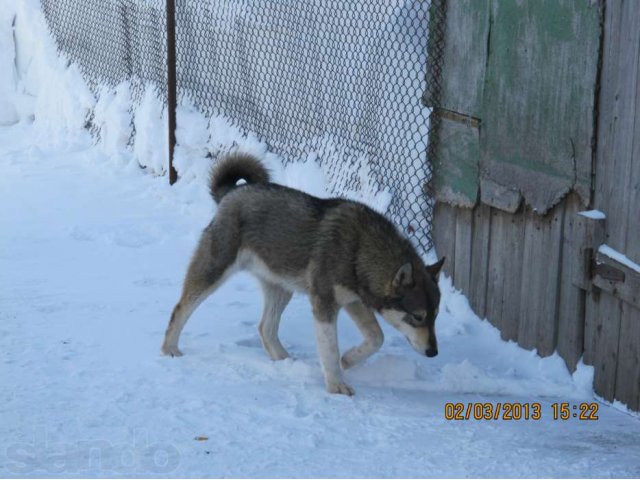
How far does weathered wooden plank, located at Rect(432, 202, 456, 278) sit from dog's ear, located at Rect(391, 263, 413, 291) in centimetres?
158

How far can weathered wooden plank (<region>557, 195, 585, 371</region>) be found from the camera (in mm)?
6098

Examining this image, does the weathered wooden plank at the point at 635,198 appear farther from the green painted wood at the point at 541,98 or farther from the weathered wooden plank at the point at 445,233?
the weathered wooden plank at the point at 445,233

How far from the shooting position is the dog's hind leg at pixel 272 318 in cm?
652

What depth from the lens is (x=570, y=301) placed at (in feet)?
20.4

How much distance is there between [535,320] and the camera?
6.55 m

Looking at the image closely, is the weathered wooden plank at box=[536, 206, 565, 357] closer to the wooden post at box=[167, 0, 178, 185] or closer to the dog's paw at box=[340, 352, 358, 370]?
the dog's paw at box=[340, 352, 358, 370]

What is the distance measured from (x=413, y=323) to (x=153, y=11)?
6330mm

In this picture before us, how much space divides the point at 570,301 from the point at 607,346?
388 millimetres

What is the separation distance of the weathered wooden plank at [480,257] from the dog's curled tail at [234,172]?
1406 mm

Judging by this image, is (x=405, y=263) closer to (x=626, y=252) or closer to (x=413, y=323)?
(x=413, y=323)

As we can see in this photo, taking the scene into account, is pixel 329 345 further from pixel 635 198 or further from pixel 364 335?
pixel 635 198

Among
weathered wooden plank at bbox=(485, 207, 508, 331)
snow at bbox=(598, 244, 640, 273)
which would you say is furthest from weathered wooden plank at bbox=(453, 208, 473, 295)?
snow at bbox=(598, 244, 640, 273)

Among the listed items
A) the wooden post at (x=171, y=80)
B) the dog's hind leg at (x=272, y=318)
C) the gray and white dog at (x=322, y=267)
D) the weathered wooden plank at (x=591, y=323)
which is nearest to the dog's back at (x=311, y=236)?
the gray and white dog at (x=322, y=267)

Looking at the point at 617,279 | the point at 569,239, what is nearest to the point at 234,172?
the point at 569,239
